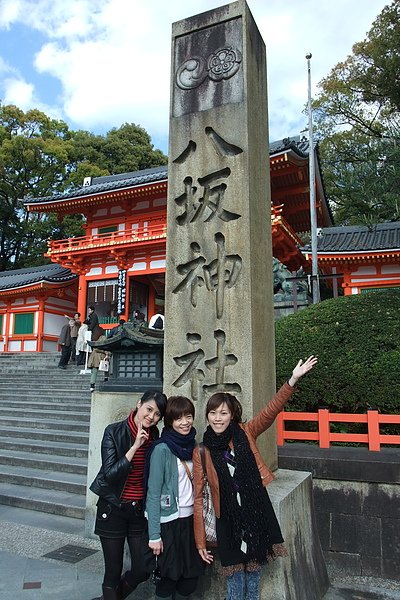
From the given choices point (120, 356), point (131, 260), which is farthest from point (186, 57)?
point (131, 260)

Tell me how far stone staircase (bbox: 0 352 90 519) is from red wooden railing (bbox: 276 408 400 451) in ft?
7.67

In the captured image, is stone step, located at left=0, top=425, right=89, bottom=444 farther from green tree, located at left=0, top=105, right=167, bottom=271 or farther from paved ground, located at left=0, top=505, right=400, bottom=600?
green tree, located at left=0, top=105, right=167, bottom=271

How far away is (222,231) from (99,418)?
2.16 meters

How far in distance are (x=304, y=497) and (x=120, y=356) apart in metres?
2.12

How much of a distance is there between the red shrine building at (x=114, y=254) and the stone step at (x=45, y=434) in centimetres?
942

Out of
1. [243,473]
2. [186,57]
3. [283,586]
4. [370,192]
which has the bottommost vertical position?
[283,586]

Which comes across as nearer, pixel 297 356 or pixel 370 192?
pixel 297 356

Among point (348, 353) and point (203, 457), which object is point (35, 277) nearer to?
point (348, 353)

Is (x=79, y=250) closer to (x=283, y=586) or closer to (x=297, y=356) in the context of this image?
(x=297, y=356)

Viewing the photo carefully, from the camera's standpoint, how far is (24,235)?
28.5m

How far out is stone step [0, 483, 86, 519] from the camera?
15.3ft

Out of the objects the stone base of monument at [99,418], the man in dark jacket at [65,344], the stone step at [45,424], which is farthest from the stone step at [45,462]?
the man in dark jacket at [65,344]

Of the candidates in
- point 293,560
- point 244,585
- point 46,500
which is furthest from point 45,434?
point 244,585

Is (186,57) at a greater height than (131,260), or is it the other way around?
(131,260)
